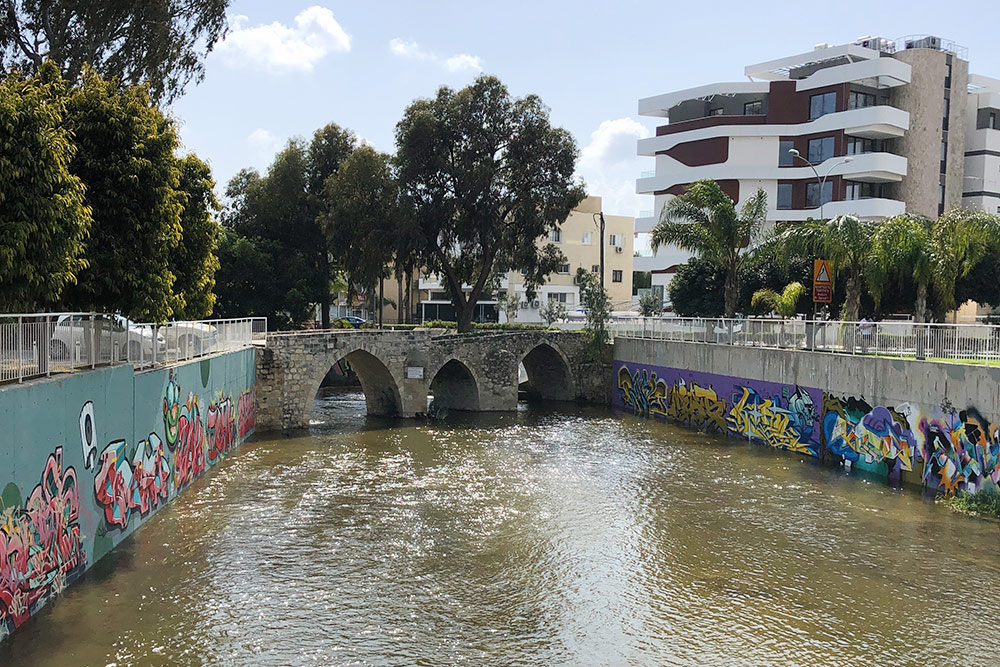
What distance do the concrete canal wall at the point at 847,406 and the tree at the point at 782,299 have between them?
4.72 m

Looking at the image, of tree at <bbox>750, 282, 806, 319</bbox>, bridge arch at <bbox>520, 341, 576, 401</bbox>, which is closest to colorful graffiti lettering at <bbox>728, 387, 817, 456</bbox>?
tree at <bbox>750, 282, 806, 319</bbox>

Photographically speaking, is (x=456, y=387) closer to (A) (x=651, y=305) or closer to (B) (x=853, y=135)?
(A) (x=651, y=305)

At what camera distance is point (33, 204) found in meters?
16.1

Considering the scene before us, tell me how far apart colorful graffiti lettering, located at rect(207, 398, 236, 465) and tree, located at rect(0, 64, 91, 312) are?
1148 cm

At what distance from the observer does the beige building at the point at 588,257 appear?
82688 mm

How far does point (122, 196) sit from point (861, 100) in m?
57.2

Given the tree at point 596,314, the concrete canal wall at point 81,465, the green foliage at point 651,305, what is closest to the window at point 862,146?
the green foliage at point 651,305

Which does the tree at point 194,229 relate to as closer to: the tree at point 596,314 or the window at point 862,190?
the tree at point 596,314

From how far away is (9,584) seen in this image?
14.0m

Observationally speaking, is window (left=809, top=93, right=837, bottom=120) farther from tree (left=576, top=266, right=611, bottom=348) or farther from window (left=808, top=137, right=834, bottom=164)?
tree (left=576, top=266, right=611, bottom=348)

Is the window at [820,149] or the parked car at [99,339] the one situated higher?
the window at [820,149]

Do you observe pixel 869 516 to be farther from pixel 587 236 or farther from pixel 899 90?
pixel 587 236

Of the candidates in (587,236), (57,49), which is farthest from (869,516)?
(587,236)

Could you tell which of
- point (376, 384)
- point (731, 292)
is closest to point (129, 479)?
point (376, 384)
